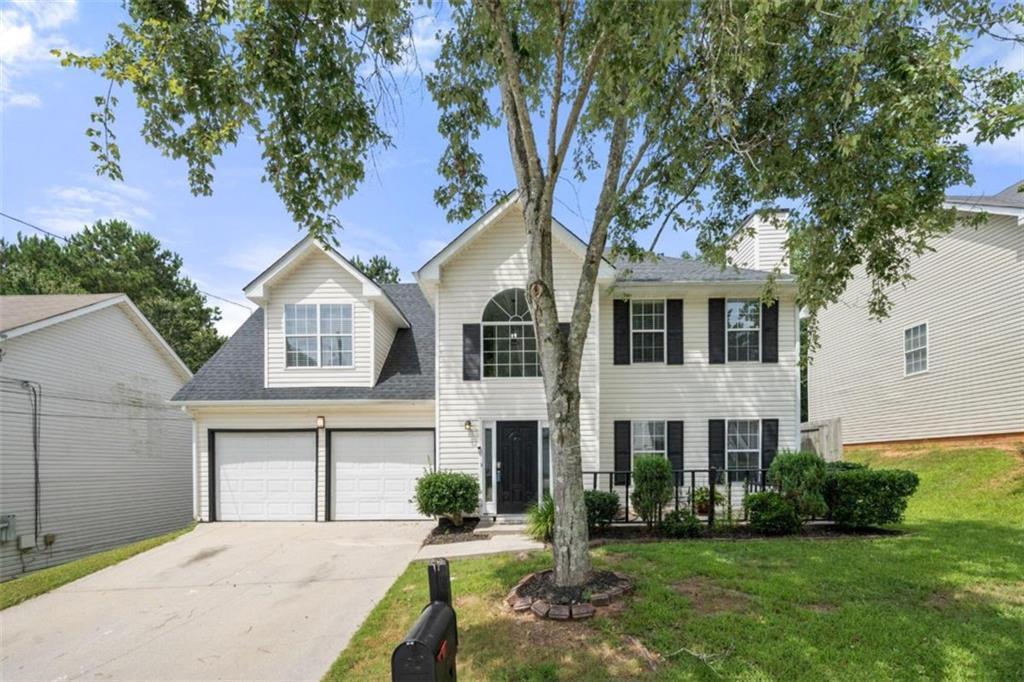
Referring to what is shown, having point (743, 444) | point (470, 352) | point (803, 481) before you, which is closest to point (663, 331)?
point (743, 444)

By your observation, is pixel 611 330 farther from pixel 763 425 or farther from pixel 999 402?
pixel 999 402

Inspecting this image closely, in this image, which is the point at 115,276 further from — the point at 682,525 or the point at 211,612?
the point at 682,525

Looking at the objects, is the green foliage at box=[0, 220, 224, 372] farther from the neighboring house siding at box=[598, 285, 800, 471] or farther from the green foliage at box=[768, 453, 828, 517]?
the green foliage at box=[768, 453, 828, 517]

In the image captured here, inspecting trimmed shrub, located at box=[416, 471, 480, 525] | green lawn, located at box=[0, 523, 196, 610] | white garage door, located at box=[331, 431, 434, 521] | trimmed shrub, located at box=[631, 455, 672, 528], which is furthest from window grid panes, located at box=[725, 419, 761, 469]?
green lawn, located at box=[0, 523, 196, 610]

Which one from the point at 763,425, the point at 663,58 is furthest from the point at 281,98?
the point at 763,425

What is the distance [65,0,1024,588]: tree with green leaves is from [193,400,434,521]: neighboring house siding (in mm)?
5668

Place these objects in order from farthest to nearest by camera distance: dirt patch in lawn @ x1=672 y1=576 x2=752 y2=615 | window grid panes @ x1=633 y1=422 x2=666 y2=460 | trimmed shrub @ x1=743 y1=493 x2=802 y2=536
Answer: window grid panes @ x1=633 y1=422 x2=666 y2=460
trimmed shrub @ x1=743 y1=493 x2=802 y2=536
dirt patch in lawn @ x1=672 y1=576 x2=752 y2=615

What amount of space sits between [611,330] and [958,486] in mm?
8104

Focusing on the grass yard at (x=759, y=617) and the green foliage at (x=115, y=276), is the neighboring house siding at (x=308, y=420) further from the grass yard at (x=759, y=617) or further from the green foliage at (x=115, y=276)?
the green foliage at (x=115, y=276)

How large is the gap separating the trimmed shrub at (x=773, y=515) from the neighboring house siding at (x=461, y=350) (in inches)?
A: 122

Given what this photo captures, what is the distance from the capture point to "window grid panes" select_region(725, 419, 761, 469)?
10727 mm

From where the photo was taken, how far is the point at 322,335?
11.3 metres

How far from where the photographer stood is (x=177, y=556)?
8.54 meters

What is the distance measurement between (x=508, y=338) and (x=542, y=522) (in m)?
3.91
